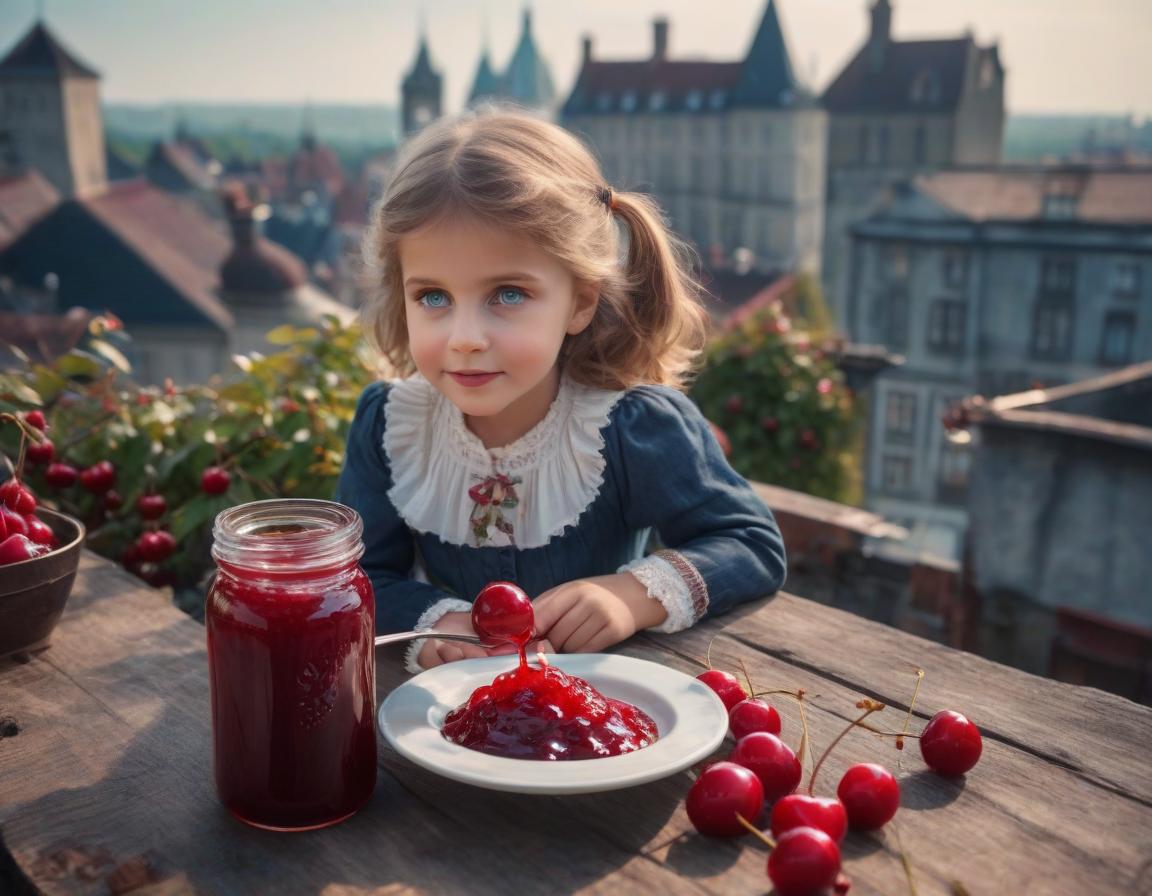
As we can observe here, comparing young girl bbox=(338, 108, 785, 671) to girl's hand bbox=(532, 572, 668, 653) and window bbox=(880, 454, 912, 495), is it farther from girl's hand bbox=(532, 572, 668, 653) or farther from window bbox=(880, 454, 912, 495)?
window bbox=(880, 454, 912, 495)

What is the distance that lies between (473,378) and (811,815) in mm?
916

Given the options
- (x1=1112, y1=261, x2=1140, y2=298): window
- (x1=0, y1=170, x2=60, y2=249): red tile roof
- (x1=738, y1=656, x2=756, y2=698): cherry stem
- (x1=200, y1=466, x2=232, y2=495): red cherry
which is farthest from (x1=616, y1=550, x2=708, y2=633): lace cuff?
(x1=0, y1=170, x2=60, y2=249): red tile roof

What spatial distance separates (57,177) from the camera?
41.7 meters

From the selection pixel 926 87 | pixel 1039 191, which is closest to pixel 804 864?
pixel 1039 191

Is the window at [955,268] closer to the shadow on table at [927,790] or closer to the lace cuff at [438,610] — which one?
the lace cuff at [438,610]

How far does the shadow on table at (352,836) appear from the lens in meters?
1.06

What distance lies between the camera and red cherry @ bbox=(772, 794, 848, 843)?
3.45ft

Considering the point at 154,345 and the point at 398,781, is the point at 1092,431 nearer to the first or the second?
the point at 398,781

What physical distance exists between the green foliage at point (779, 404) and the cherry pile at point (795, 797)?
13.6 ft

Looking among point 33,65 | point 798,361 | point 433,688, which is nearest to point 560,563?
point 433,688

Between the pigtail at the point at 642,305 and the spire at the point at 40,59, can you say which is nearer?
the pigtail at the point at 642,305

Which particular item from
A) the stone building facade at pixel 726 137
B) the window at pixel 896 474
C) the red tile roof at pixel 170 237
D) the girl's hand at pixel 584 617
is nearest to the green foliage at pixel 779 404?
the girl's hand at pixel 584 617

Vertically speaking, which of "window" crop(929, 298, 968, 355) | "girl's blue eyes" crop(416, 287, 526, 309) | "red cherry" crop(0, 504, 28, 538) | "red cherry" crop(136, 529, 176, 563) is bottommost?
"window" crop(929, 298, 968, 355)

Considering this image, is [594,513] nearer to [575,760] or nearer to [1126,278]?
[575,760]
